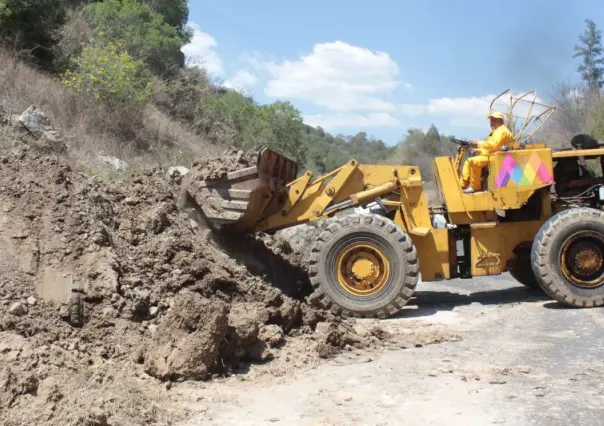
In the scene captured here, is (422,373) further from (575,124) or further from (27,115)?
(575,124)

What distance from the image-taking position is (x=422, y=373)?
574 cm

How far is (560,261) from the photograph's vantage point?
8195 mm

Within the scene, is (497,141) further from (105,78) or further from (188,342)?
(105,78)

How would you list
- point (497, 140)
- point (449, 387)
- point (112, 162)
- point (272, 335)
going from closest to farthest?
point (449, 387) → point (272, 335) → point (497, 140) → point (112, 162)

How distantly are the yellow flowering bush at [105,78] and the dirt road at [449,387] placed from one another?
9.41m

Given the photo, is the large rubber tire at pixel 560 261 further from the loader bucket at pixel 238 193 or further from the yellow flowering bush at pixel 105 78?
the yellow flowering bush at pixel 105 78

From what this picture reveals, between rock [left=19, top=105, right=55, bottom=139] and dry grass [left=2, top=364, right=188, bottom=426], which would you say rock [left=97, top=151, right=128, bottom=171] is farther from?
dry grass [left=2, top=364, right=188, bottom=426]

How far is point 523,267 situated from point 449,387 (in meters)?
4.74

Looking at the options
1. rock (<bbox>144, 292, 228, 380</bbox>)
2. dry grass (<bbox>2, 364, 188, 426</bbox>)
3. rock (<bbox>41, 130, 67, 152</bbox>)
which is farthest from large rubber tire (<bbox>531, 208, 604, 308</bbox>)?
rock (<bbox>41, 130, 67, 152</bbox>)

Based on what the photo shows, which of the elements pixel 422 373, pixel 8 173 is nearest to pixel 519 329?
pixel 422 373

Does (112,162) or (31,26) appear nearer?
(112,162)

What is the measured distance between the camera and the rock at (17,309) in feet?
18.0

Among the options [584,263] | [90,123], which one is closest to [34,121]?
[90,123]

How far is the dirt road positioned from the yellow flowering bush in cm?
941
